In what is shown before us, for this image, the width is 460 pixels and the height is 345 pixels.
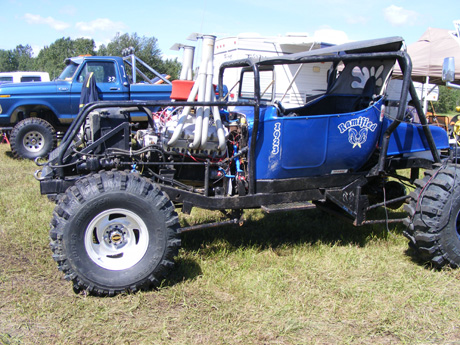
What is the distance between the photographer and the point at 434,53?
1255cm

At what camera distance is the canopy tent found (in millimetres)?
12273

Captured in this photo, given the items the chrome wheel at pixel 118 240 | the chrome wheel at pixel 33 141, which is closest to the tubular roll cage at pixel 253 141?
the chrome wheel at pixel 118 240

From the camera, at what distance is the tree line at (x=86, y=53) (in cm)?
3656

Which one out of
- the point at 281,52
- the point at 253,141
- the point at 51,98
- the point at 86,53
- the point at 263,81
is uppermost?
the point at 86,53

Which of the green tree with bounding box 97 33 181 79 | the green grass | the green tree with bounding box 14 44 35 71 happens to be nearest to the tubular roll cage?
the green grass

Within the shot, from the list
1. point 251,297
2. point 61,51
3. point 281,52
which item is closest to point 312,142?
point 251,297

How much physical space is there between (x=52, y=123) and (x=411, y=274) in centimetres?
922

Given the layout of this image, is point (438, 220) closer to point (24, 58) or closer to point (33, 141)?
point (33, 141)

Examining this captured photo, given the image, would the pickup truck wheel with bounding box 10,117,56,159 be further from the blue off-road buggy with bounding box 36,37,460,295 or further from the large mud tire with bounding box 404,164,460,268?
the large mud tire with bounding box 404,164,460,268

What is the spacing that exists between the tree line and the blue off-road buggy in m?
24.9

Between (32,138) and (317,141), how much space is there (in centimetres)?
787

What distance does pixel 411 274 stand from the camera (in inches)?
157

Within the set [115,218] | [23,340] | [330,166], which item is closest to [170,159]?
[115,218]

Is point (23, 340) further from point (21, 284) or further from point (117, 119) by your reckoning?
point (117, 119)
